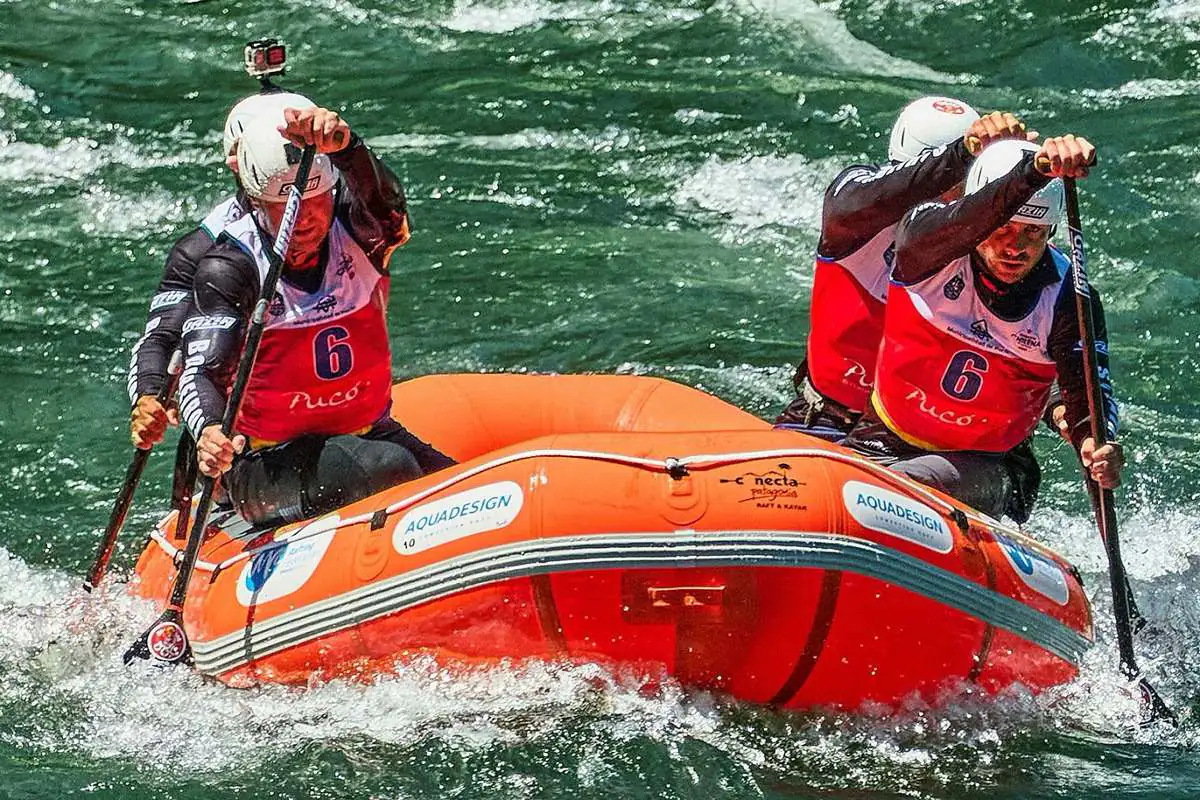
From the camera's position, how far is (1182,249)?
973cm

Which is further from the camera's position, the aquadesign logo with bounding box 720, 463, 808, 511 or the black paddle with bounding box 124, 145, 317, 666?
the black paddle with bounding box 124, 145, 317, 666

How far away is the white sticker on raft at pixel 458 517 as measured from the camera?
203 inches

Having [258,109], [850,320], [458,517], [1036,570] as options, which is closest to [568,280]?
[850,320]

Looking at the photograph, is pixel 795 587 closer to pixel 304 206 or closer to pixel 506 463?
pixel 506 463

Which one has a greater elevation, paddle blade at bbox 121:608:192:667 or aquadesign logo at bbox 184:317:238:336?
aquadesign logo at bbox 184:317:238:336

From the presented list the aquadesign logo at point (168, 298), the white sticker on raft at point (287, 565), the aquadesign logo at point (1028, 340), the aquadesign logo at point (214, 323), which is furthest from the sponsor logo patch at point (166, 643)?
the aquadesign logo at point (1028, 340)

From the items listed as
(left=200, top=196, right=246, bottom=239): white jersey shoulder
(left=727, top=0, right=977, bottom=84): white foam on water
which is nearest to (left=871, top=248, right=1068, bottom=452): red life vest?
(left=200, top=196, right=246, bottom=239): white jersey shoulder

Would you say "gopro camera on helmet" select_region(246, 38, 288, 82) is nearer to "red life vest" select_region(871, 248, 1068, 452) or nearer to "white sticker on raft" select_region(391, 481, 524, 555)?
"white sticker on raft" select_region(391, 481, 524, 555)

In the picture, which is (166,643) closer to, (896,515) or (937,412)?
(896,515)

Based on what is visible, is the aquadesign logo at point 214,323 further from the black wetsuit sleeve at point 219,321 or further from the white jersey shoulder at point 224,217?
the white jersey shoulder at point 224,217

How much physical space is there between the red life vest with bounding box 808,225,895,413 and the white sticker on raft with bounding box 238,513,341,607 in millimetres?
2029

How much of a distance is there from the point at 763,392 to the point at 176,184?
13.4ft

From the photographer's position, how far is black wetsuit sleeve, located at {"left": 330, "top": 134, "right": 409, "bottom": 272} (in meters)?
5.77

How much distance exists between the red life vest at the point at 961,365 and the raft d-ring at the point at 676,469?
1265 millimetres
